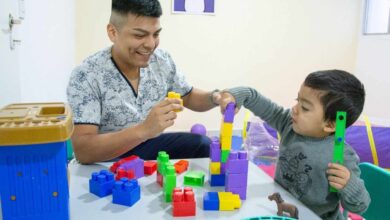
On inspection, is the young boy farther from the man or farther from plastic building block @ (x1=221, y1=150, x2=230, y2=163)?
the man

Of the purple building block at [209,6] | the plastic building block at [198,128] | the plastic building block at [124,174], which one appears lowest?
the plastic building block at [198,128]

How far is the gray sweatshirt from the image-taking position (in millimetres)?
856

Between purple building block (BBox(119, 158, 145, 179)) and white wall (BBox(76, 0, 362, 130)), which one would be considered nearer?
purple building block (BBox(119, 158, 145, 179))

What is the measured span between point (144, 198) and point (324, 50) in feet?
10.7

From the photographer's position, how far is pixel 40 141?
0.60 meters

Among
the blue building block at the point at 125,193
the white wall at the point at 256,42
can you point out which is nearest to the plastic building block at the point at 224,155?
the blue building block at the point at 125,193

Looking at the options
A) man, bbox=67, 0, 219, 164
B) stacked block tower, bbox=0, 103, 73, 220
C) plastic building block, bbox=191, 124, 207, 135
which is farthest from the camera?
plastic building block, bbox=191, 124, 207, 135

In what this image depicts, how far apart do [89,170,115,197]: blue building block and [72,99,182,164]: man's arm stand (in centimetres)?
19

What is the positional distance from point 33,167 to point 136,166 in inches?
14.8

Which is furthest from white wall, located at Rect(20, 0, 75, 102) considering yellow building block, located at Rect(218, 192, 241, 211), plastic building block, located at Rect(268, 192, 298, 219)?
plastic building block, located at Rect(268, 192, 298, 219)

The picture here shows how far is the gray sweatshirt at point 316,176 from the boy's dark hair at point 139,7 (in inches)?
17.5

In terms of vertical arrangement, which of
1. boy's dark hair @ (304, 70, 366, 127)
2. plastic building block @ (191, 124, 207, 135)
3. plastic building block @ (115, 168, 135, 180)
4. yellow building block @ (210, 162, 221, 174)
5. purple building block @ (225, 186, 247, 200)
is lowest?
plastic building block @ (191, 124, 207, 135)

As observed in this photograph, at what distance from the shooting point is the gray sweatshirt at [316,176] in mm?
856

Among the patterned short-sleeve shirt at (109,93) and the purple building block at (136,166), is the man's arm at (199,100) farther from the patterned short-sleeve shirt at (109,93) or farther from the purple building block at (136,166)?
the purple building block at (136,166)
